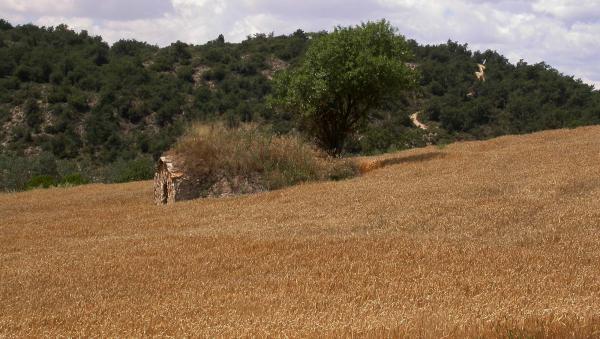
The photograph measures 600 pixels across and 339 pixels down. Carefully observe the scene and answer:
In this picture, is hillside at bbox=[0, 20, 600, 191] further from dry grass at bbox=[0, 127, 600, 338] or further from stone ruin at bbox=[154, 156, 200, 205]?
dry grass at bbox=[0, 127, 600, 338]

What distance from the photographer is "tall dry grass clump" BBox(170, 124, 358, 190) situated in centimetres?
2381

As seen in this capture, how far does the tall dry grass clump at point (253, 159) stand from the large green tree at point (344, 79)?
263cm

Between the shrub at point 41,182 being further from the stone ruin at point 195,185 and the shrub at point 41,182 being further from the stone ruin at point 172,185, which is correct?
the stone ruin at point 195,185

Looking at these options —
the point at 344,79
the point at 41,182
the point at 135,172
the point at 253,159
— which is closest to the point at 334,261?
the point at 253,159

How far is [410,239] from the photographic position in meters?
12.6

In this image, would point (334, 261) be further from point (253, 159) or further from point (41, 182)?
point (41, 182)

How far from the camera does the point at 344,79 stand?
86.0ft

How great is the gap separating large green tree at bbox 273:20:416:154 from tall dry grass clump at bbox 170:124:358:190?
263 centimetres

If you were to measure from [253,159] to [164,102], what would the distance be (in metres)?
35.7

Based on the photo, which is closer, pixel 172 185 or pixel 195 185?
pixel 172 185

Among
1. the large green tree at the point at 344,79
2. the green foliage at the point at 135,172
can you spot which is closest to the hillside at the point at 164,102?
the green foliage at the point at 135,172

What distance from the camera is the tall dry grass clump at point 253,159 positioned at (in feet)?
78.1

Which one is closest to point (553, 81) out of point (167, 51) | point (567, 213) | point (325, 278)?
point (167, 51)

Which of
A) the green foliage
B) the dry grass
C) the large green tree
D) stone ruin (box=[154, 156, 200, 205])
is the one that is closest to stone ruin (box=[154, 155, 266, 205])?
stone ruin (box=[154, 156, 200, 205])
